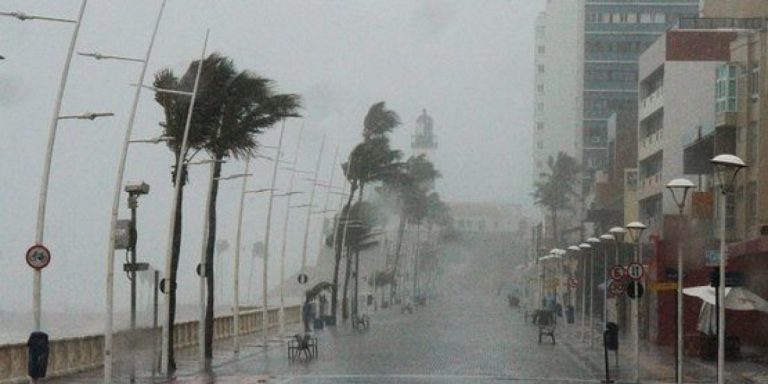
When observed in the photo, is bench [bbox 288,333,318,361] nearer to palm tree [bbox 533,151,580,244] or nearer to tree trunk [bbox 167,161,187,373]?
tree trunk [bbox 167,161,187,373]

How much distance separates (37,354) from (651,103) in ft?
233

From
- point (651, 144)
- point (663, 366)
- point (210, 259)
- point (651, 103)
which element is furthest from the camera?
point (651, 103)

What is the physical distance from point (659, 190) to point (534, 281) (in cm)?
6400

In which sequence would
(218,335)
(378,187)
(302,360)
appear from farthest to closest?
1. (378,187)
2. (218,335)
3. (302,360)

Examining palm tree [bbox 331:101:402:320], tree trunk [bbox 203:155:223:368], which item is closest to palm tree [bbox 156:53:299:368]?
tree trunk [bbox 203:155:223:368]

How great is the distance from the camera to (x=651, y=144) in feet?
321

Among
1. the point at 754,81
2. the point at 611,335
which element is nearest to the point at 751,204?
the point at 754,81

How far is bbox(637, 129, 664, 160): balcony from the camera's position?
94.7 meters

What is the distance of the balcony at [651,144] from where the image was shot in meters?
94.7

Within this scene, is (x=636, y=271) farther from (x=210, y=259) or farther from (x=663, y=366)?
(x=210, y=259)

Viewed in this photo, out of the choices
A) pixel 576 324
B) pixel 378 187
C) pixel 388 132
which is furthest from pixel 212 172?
pixel 378 187

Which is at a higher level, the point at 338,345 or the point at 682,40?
the point at 682,40

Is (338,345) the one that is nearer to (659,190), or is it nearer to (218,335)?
(218,335)

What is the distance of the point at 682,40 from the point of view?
91938 mm
